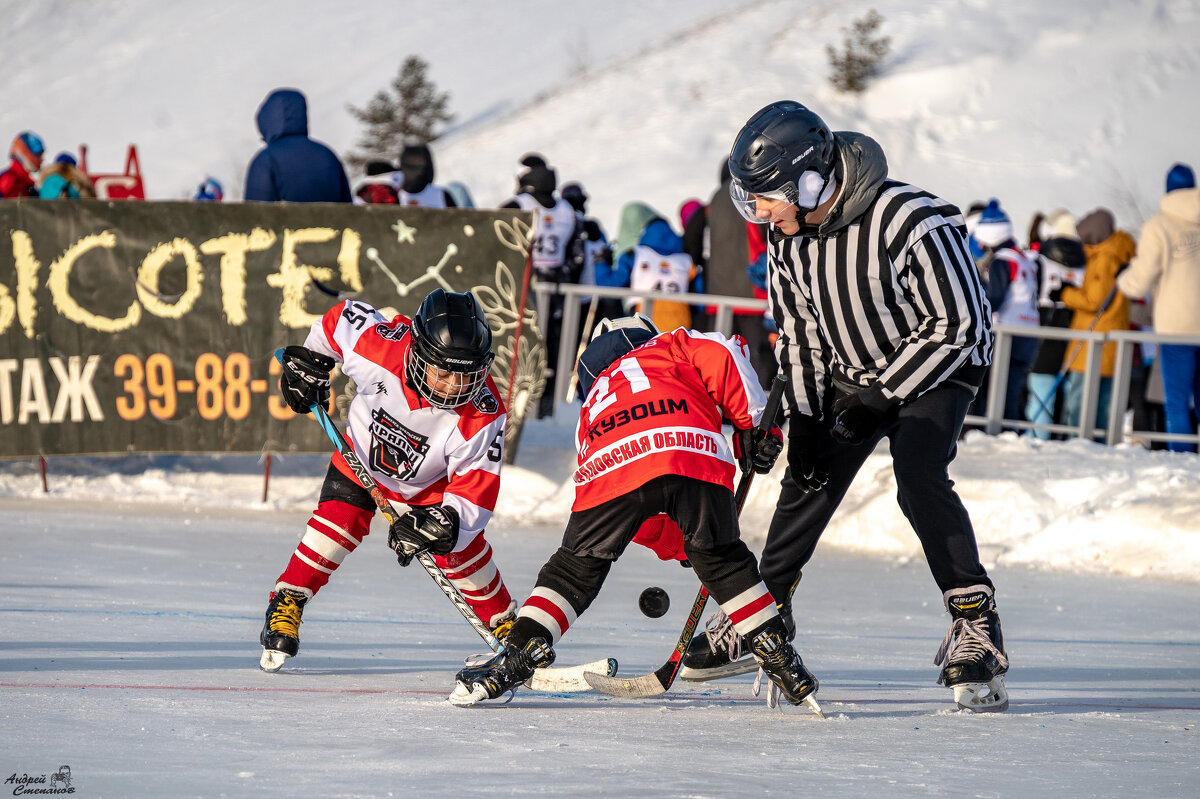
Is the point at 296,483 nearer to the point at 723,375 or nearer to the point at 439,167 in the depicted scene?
the point at 723,375

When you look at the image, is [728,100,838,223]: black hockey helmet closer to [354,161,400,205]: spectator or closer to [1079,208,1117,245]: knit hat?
[354,161,400,205]: spectator

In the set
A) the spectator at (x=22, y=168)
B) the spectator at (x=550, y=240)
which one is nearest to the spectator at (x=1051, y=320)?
the spectator at (x=550, y=240)

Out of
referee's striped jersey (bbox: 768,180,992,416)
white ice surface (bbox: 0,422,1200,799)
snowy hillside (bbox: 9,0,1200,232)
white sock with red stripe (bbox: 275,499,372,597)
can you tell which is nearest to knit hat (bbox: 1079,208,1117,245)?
white ice surface (bbox: 0,422,1200,799)

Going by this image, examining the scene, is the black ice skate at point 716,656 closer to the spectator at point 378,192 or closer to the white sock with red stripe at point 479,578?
the white sock with red stripe at point 479,578

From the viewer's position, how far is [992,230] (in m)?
8.99

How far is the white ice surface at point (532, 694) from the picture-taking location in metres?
2.66

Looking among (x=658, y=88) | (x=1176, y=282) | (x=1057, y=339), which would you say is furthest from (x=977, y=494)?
(x=658, y=88)

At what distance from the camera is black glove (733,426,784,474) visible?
3486 millimetres

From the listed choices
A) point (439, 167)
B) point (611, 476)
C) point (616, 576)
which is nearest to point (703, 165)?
point (439, 167)

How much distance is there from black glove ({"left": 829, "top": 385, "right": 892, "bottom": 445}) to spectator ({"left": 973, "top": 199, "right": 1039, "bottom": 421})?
211 inches

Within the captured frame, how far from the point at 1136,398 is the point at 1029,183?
32585 mm

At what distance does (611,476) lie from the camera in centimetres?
335

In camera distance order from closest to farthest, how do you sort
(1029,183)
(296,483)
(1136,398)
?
(296,483)
(1136,398)
(1029,183)

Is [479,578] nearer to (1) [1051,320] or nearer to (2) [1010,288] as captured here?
(2) [1010,288]
